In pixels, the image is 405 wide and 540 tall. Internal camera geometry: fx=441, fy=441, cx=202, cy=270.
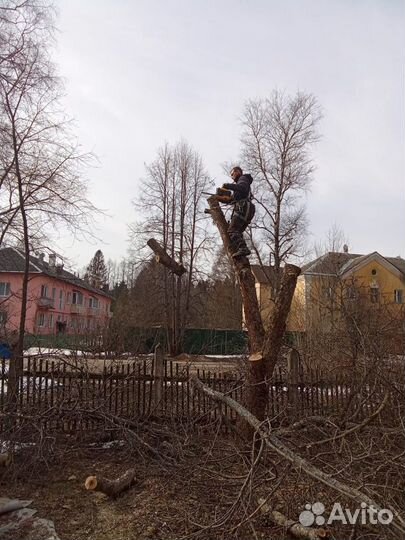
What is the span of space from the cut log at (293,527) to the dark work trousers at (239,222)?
122 inches

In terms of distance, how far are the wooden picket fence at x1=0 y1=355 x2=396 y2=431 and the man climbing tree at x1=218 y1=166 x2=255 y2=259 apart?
1.93m

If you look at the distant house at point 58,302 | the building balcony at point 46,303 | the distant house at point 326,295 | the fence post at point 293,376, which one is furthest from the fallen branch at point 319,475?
the building balcony at point 46,303

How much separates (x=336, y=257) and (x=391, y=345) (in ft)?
44.6

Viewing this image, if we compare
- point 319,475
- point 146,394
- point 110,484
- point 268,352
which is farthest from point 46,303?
point 319,475

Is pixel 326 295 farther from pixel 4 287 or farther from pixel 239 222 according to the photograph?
pixel 4 287

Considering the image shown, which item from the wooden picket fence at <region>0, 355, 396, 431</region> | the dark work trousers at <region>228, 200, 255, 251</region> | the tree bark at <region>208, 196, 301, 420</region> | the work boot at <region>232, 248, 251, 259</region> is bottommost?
the wooden picket fence at <region>0, 355, 396, 431</region>

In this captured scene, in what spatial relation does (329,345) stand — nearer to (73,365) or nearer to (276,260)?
(73,365)

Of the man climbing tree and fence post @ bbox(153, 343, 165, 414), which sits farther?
fence post @ bbox(153, 343, 165, 414)

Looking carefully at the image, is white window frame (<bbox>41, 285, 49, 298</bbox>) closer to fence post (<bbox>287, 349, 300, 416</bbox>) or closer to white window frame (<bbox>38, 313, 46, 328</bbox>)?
white window frame (<bbox>38, 313, 46, 328</bbox>)

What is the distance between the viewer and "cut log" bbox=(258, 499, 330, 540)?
3.43 m

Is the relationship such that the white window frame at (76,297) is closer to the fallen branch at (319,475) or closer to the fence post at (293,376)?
the fence post at (293,376)

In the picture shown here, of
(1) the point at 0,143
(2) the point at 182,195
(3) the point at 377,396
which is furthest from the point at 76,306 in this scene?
(3) the point at 377,396

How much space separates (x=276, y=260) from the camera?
77.0ft

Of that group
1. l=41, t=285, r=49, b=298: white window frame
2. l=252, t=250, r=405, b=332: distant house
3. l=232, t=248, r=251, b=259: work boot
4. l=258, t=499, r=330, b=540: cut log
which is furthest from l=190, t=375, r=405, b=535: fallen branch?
l=41, t=285, r=49, b=298: white window frame
